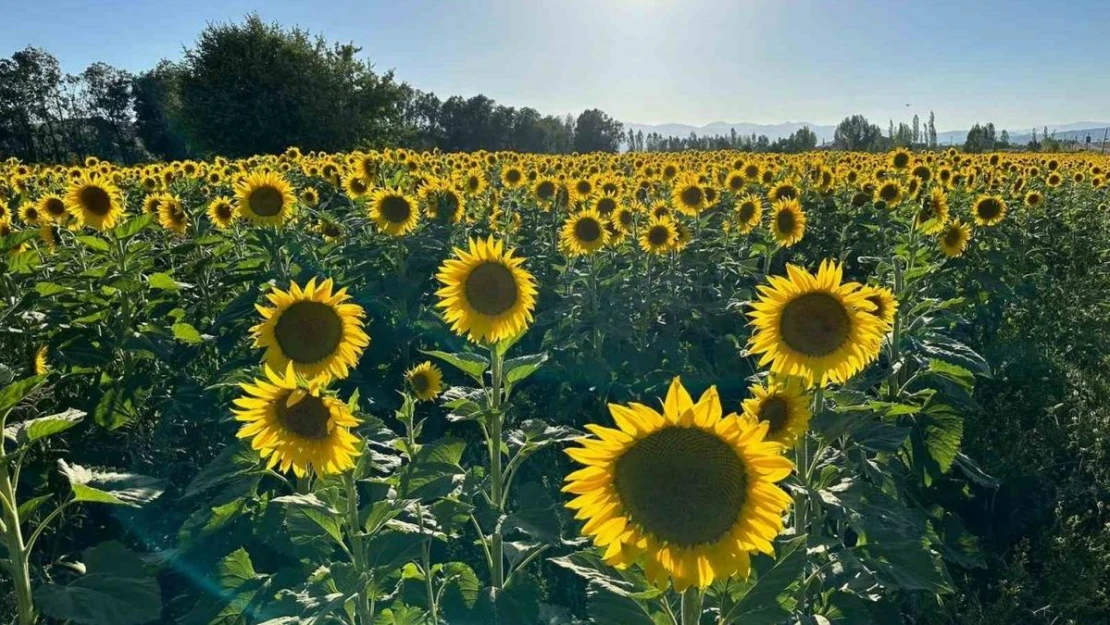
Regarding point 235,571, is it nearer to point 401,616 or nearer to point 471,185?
point 401,616

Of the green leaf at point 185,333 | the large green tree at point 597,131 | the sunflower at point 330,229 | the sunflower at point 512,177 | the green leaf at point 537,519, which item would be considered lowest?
the green leaf at point 537,519

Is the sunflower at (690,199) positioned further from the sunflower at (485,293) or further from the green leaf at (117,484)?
the green leaf at (117,484)

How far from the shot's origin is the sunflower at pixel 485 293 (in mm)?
3094

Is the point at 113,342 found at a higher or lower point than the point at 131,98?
lower

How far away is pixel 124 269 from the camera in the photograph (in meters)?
4.74

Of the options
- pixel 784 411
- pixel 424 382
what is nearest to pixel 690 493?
pixel 784 411

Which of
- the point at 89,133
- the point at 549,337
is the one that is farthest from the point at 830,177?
the point at 89,133

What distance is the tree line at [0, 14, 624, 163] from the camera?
37.6 meters

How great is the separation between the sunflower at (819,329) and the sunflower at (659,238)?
3636 millimetres

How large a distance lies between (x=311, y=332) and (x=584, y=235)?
361 centimetres

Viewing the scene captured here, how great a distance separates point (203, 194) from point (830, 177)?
857 centimetres

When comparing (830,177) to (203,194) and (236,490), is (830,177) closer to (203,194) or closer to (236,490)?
(203,194)

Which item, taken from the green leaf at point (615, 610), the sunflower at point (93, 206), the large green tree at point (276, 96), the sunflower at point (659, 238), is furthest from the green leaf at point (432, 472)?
the large green tree at point (276, 96)

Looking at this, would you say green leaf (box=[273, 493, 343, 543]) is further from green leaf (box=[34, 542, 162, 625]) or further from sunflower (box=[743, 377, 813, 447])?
sunflower (box=[743, 377, 813, 447])
